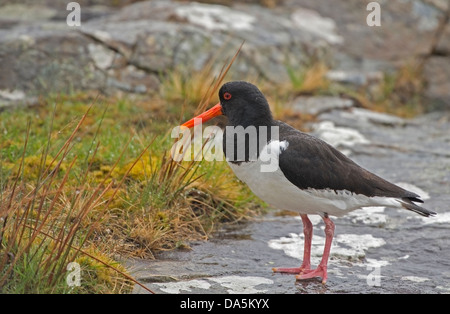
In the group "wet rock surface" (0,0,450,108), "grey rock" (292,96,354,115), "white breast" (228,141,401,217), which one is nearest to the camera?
"white breast" (228,141,401,217)

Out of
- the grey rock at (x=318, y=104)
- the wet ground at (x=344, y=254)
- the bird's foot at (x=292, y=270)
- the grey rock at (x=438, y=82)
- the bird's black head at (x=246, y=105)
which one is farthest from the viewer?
the grey rock at (x=438, y=82)

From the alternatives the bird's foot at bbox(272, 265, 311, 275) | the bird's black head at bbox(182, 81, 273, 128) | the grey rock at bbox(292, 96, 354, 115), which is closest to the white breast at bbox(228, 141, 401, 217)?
the bird's black head at bbox(182, 81, 273, 128)

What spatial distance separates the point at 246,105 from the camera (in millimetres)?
5000

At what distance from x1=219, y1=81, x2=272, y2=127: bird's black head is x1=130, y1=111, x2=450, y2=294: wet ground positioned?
3.61 ft

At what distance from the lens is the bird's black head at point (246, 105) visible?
4.96 meters

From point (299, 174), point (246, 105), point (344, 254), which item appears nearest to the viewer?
point (299, 174)

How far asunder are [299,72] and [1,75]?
15.3 ft

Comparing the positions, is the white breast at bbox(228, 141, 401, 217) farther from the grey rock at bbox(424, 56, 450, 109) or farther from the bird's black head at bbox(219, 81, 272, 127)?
the grey rock at bbox(424, 56, 450, 109)

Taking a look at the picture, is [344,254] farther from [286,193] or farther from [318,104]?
[318,104]

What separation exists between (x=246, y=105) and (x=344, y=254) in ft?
4.87

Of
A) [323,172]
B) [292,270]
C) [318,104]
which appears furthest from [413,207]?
[318,104]

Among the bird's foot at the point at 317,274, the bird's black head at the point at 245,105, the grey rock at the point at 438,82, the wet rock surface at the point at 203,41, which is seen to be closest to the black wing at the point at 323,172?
the bird's black head at the point at 245,105

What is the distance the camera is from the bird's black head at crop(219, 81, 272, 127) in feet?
16.3

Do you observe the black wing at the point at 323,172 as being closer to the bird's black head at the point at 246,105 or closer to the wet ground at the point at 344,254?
the bird's black head at the point at 246,105
